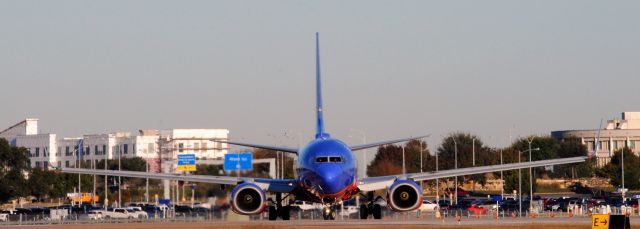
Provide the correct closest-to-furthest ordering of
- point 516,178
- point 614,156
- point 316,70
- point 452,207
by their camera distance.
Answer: point 316,70
point 452,207
point 516,178
point 614,156

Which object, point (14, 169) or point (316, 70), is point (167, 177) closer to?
point (316, 70)

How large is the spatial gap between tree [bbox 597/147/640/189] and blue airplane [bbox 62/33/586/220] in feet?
357

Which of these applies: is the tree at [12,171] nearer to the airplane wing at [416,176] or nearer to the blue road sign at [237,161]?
the blue road sign at [237,161]

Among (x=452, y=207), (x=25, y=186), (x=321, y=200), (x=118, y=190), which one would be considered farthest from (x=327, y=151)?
(x=25, y=186)

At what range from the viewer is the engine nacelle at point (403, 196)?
74000 mm

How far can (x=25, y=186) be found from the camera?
15475 centimetres

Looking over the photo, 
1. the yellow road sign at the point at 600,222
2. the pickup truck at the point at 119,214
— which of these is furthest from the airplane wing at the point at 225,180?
the pickup truck at the point at 119,214

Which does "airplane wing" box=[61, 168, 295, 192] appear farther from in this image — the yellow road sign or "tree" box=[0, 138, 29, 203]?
"tree" box=[0, 138, 29, 203]

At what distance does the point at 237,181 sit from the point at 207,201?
3.47 metres

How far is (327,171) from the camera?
69625 mm

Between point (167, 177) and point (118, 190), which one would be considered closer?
point (167, 177)

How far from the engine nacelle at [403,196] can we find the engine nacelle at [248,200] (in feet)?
21.5

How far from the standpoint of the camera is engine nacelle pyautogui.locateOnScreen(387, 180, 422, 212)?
243 feet

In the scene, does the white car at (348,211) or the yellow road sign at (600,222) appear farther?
the white car at (348,211)
